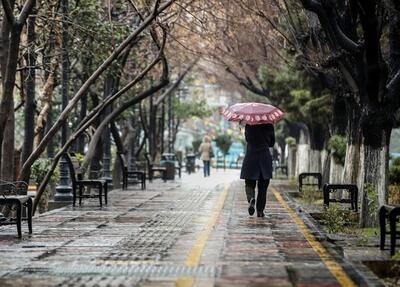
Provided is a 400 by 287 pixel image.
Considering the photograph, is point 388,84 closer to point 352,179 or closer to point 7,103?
point 352,179

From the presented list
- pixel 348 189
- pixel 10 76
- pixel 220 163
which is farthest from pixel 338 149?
pixel 220 163

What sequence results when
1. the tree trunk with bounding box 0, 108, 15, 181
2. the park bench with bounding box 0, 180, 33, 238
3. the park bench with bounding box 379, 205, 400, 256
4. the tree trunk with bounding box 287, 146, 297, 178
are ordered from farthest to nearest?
the tree trunk with bounding box 287, 146, 297, 178
the tree trunk with bounding box 0, 108, 15, 181
the park bench with bounding box 0, 180, 33, 238
the park bench with bounding box 379, 205, 400, 256

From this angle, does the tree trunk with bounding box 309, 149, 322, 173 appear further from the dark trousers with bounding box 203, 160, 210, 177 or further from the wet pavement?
the wet pavement

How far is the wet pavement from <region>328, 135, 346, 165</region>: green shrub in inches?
189

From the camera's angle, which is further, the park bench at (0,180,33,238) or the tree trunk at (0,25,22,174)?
the tree trunk at (0,25,22,174)

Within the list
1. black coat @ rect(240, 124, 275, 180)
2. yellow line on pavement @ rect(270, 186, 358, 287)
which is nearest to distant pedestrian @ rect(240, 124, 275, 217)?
black coat @ rect(240, 124, 275, 180)

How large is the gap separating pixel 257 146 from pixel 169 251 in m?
5.17

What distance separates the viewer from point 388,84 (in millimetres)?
14227

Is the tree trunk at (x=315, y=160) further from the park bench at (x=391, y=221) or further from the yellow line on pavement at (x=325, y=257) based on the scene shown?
the park bench at (x=391, y=221)

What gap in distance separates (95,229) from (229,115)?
391 cm

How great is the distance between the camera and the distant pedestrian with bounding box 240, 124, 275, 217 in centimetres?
1516

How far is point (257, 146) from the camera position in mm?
15391

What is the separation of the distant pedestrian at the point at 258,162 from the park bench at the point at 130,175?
408 inches

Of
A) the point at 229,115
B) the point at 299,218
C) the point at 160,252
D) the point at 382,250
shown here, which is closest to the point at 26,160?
the point at 229,115
